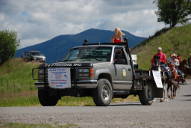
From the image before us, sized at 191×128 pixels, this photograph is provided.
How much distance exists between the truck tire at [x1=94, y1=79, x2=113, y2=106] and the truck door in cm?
66

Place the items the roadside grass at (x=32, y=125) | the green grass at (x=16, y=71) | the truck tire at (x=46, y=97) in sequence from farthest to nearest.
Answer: the green grass at (x=16, y=71) → the truck tire at (x=46, y=97) → the roadside grass at (x=32, y=125)

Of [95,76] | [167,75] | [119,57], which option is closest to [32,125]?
[95,76]

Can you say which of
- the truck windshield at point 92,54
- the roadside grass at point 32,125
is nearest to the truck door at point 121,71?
the truck windshield at point 92,54

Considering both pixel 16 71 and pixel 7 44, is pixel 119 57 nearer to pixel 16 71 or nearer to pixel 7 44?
pixel 16 71

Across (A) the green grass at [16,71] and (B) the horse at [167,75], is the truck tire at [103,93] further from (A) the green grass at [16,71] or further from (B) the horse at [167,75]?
(A) the green grass at [16,71]

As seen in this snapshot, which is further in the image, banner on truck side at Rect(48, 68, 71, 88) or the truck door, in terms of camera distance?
the truck door

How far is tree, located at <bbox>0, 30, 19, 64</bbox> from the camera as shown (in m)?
112

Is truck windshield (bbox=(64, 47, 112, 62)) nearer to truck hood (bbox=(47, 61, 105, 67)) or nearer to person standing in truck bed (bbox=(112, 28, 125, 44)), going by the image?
truck hood (bbox=(47, 61, 105, 67))

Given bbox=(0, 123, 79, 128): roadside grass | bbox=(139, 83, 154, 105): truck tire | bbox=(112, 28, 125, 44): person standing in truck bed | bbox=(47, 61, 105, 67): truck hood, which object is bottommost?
bbox=(0, 123, 79, 128): roadside grass

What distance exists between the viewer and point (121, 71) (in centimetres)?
1942

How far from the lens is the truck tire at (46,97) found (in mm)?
18922

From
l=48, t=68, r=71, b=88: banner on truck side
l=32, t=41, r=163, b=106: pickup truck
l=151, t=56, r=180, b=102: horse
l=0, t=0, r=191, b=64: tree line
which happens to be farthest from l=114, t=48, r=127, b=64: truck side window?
l=0, t=0, r=191, b=64: tree line

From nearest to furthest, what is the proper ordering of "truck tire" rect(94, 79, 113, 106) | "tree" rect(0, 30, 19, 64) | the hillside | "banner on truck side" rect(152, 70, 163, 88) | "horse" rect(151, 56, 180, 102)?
"truck tire" rect(94, 79, 113, 106) → "banner on truck side" rect(152, 70, 163, 88) → "horse" rect(151, 56, 180, 102) → the hillside → "tree" rect(0, 30, 19, 64)

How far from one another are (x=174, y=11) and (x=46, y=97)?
7787 cm
